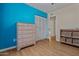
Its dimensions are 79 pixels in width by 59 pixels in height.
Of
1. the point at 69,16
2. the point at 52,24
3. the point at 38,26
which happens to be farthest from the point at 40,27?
the point at 69,16

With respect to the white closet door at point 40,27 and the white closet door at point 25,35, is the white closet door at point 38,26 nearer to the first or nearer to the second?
the white closet door at point 40,27

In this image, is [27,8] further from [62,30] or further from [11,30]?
[62,30]

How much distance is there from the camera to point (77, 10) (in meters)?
3.72

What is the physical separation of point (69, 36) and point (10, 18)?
2457 mm

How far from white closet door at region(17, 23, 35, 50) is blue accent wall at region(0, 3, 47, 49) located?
184mm

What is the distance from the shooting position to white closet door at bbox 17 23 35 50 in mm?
3230

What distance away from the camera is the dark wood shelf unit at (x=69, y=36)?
152 inches

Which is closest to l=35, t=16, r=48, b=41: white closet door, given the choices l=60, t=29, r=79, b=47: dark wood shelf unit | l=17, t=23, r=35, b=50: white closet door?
l=17, t=23, r=35, b=50: white closet door

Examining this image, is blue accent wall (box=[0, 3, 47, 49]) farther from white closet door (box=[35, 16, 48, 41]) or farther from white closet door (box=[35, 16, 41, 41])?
white closet door (box=[35, 16, 41, 41])

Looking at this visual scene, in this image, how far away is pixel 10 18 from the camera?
3223 mm

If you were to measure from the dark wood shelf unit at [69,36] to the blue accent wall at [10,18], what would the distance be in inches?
49.7

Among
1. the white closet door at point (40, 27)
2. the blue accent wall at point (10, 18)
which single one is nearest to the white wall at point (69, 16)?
the white closet door at point (40, 27)

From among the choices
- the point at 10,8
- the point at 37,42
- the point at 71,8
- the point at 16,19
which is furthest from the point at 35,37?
the point at 71,8

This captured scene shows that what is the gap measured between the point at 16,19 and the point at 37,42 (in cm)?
128
